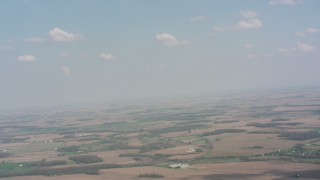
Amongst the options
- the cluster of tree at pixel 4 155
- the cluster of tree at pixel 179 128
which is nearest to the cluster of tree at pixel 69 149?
the cluster of tree at pixel 4 155

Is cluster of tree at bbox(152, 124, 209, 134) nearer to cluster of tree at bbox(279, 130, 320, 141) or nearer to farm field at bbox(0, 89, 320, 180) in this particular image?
farm field at bbox(0, 89, 320, 180)

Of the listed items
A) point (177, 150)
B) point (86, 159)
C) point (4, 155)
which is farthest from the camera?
point (4, 155)

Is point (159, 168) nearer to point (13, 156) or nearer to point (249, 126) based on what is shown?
point (13, 156)

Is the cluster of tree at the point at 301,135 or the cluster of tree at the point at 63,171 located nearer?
the cluster of tree at the point at 63,171

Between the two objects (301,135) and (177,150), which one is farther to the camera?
(301,135)

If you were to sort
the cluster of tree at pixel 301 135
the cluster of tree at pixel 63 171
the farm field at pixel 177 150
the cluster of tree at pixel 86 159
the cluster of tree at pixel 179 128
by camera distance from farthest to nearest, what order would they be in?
the cluster of tree at pixel 179 128 < the cluster of tree at pixel 301 135 < the cluster of tree at pixel 86 159 < the cluster of tree at pixel 63 171 < the farm field at pixel 177 150

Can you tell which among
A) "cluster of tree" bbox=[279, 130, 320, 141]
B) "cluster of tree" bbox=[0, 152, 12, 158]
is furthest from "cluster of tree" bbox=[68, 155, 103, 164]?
"cluster of tree" bbox=[279, 130, 320, 141]

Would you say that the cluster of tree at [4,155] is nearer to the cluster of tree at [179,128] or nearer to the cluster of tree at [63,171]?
the cluster of tree at [63,171]

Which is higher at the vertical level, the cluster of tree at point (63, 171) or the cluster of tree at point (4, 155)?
the cluster of tree at point (4, 155)

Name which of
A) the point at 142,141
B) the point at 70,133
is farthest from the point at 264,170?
the point at 70,133

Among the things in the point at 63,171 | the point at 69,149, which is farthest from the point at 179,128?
the point at 63,171

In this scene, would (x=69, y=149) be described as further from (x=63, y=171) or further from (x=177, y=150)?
(x=63, y=171)
